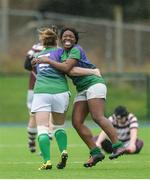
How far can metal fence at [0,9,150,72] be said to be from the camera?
35.4 m

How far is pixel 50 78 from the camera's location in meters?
13.1

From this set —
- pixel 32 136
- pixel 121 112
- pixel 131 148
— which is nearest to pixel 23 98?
pixel 32 136

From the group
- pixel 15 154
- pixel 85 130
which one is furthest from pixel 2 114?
pixel 85 130

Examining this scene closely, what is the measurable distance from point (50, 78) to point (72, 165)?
4.93 ft

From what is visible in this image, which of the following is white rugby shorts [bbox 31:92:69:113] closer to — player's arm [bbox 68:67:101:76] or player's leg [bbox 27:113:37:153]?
player's arm [bbox 68:67:101:76]

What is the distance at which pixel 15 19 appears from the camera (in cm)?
3944

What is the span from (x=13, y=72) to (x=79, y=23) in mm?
3614

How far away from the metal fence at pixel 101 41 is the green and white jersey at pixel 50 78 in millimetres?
21709

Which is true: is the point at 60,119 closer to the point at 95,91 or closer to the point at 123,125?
the point at 95,91

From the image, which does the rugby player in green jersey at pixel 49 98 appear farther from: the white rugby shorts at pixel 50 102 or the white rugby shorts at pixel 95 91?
the white rugby shorts at pixel 95 91

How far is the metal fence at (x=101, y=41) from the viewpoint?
116ft

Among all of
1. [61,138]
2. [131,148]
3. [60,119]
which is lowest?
[131,148]

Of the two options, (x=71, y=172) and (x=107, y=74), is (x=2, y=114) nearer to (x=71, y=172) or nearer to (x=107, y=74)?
(x=107, y=74)

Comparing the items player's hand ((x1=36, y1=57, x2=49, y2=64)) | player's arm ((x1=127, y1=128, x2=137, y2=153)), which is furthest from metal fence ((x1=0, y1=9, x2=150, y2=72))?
player's hand ((x1=36, y1=57, x2=49, y2=64))
